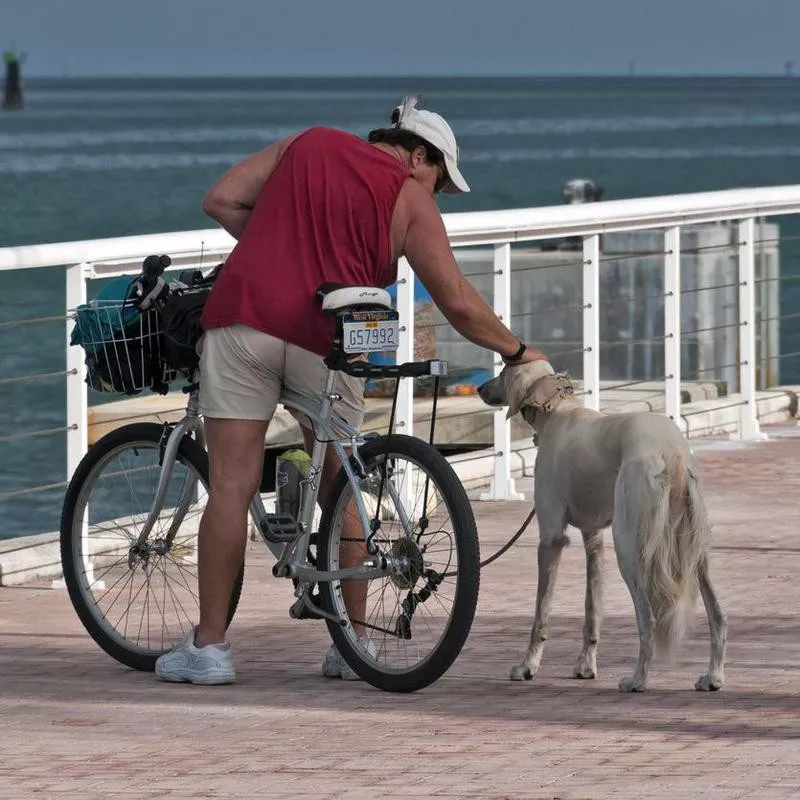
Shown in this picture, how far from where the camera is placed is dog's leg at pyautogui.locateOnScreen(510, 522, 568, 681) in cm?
646

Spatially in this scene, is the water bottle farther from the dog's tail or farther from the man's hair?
the dog's tail

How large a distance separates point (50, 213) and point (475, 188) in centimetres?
1904

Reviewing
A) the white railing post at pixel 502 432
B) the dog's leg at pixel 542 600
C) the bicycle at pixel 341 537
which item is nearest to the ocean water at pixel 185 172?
the white railing post at pixel 502 432

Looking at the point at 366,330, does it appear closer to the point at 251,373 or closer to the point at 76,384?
the point at 251,373

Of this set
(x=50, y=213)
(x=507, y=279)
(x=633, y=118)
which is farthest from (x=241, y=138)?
(x=507, y=279)

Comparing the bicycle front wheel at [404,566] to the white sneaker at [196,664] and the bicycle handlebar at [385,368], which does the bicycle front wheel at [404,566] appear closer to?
the bicycle handlebar at [385,368]

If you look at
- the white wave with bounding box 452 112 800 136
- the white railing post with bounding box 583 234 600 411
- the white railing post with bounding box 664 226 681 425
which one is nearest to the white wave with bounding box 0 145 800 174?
the white wave with bounding box 452 112 800 136

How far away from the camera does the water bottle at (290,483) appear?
6852 mm

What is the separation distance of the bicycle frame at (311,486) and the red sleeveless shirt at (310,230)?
0.66ft

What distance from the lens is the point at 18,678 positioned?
21.7 ft

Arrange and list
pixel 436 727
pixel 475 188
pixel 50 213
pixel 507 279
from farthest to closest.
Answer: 1. pixel 475 188
2. pixel 50 213
3. pixel 507 279
4. pixel 436 727

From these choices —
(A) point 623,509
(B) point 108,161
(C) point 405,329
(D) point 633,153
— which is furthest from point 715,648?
(B) point 108,161

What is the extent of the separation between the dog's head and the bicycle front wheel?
1.11ft

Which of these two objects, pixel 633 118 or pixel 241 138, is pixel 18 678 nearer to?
pixel 241 138
